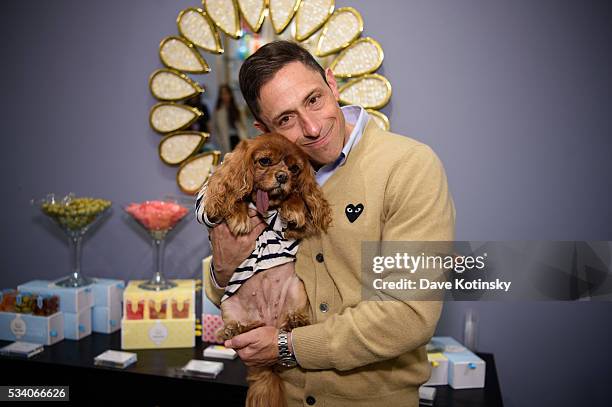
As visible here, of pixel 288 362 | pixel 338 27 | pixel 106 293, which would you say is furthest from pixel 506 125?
pixel 106 293

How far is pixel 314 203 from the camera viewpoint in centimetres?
163

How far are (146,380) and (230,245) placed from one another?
105 cm

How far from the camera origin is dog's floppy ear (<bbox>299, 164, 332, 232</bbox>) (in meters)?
1.63

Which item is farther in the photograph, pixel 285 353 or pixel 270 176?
pixel 270 176

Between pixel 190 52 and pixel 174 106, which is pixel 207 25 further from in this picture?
pixel 174 106

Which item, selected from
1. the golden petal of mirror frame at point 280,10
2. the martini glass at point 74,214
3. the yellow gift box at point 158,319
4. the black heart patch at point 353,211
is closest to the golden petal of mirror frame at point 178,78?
the golden petal of mirror frame at point 280,10

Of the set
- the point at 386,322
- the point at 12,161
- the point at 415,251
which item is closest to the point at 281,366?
the point at 386,322

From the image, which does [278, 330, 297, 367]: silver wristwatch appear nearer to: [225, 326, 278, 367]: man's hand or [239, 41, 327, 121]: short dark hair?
[225, 326, 278, 367]: man's hand

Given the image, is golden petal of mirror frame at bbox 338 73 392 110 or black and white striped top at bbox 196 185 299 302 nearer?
black and white striped top at bbox 196 185 299 302

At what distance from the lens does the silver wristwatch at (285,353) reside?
156 cm

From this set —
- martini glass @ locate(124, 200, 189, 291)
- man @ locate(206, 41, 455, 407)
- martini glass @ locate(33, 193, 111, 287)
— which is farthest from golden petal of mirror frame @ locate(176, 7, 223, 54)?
man @ locate(206, 41, 455, 407)

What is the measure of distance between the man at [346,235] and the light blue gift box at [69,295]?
4.92ft

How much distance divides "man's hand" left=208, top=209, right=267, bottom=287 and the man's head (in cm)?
33

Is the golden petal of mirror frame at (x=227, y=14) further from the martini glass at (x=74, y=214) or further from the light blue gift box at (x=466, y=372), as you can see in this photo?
the light blue gift box at (x=466, y=372)
